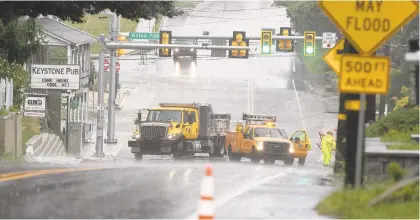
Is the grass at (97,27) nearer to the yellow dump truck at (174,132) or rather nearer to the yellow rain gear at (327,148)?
the yellow dump truck at (174,132)

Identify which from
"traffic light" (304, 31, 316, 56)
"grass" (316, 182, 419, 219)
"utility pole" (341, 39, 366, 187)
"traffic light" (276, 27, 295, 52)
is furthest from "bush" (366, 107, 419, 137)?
"traffic light" (276, 27, 295, 52)

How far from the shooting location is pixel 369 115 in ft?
74.2

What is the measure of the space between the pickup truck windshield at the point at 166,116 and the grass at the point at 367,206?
92.2ft

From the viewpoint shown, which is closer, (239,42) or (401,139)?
(401,139)

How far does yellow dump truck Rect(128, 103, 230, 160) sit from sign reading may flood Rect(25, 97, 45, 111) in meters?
4.01

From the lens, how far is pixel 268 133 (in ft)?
141

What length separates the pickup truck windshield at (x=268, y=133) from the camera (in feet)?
141

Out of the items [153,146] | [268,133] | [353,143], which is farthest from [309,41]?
[353,143]

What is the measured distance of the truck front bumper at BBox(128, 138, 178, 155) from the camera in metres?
41.2

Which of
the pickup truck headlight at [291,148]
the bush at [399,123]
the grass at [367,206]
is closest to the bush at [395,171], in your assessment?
the grass at [367,206]

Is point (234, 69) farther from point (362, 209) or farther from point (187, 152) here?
point (362, 209)

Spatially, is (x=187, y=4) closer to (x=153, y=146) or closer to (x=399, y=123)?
(x=153, y=146)

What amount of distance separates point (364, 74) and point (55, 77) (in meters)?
33.6

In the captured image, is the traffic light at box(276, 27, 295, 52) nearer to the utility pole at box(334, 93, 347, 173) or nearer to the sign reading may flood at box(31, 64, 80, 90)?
the sign reading may flood at box(31, 64, 80, 90)
